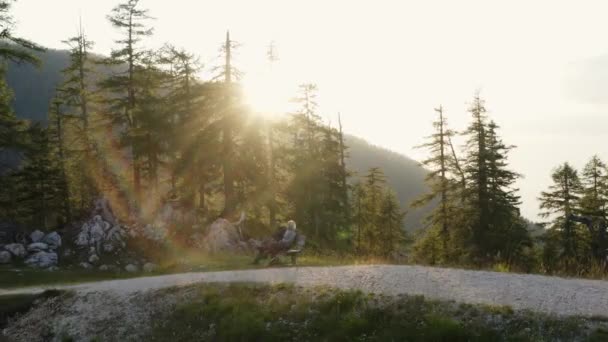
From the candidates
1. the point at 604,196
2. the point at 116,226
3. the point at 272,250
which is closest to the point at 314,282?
the point at 272,250

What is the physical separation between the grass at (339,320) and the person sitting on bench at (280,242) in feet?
16.2

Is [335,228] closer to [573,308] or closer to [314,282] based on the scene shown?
[314,282]

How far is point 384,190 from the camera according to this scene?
→ 176 ft

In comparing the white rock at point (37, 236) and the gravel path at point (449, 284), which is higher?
the white rock at point (37, 236)

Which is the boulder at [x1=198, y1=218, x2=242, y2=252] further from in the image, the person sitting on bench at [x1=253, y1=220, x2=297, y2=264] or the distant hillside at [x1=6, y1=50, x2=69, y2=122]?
the distant hillside at [x1=6, y1=50, x2=69, y2=122]

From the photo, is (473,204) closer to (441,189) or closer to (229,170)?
(441,189)

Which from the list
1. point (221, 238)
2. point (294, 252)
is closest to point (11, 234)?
point (221, 238)

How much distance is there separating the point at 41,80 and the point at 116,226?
16361 cm

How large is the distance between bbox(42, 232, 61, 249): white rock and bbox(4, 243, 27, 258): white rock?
5.06 feet

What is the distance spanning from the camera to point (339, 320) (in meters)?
10.9

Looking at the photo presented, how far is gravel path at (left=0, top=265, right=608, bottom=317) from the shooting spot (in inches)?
394

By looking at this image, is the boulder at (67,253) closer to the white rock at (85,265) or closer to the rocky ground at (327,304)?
the white rock at (85,265)

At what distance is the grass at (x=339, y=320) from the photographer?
900 cm

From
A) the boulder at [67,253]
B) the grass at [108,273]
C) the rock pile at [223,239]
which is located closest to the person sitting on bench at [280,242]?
the grass at [108,273]
